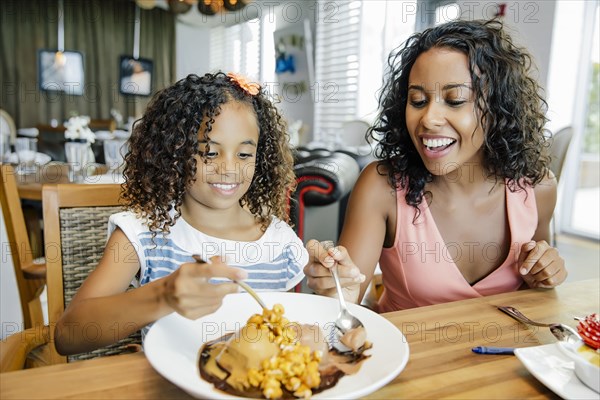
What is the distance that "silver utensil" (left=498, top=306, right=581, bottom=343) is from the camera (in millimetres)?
806

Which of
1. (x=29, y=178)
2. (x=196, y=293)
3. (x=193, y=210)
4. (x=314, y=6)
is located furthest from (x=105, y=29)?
(x=196, y=293)

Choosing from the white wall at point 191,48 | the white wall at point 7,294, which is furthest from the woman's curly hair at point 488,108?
the white wall at point 191,48

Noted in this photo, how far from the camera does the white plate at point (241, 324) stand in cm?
58

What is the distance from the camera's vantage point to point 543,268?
114 cm

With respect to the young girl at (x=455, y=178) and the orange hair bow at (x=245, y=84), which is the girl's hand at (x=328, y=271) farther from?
the orange hair bow at (x=245, y=84)

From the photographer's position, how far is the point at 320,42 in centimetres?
701

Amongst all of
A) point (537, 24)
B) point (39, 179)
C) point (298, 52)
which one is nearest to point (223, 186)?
point (39, 179)

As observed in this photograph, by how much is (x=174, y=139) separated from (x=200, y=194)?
0.46 ft

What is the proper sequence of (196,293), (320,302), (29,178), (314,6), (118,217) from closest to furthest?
(196,293), (320,302), (118,217), (29,178), (314,6)

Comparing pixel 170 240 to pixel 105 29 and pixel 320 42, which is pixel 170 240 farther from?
pixel 105 29

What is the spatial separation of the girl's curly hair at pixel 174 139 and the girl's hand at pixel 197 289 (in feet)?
1.56

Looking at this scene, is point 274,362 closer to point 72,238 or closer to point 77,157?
point 72,238

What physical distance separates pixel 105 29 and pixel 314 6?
447 cm

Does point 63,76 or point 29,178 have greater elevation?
point 63,76
